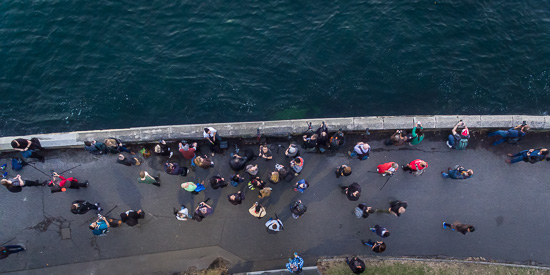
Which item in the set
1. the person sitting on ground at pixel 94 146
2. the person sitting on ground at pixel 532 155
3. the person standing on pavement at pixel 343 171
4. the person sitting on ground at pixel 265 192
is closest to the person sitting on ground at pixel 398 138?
the person standing on pavement at pixel 343 171

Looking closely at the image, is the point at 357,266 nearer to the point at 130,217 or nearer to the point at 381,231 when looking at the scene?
the point at 381,231

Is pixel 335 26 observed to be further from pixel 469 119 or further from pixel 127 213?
pixel 127 213

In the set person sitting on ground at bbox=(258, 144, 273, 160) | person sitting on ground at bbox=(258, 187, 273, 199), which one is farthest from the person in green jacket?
person sitting on ground at bbox=(258, 187, 273, 199)

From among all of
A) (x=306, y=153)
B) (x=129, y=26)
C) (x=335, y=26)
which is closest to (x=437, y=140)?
(x=306, y=153)

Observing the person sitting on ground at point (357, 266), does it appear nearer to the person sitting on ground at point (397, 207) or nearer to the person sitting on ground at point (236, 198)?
the person sitting on ground at point (397, 207)

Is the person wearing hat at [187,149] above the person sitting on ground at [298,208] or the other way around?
above

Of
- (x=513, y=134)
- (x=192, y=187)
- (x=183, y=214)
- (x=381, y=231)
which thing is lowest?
(x=183, y=214)

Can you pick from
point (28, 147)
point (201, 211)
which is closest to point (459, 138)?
point (201, 211)
